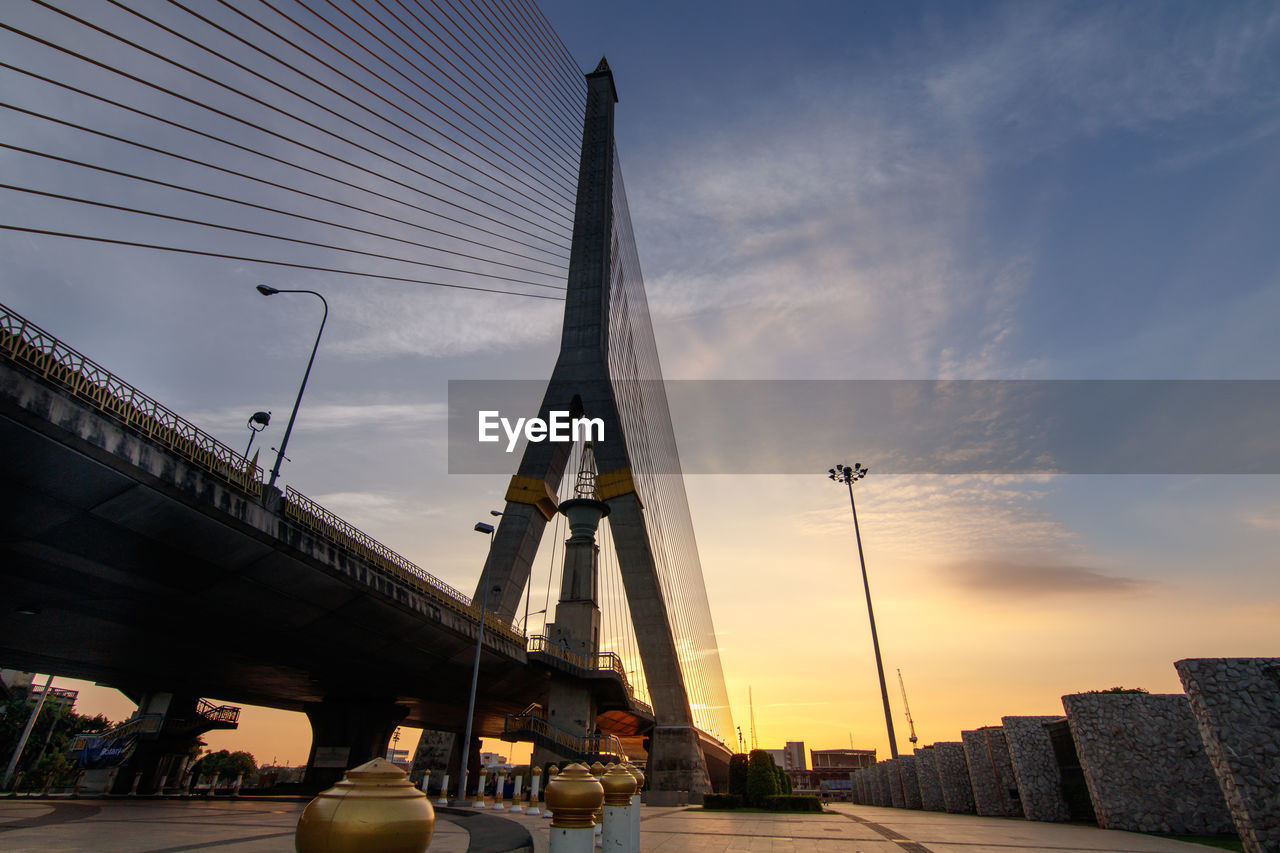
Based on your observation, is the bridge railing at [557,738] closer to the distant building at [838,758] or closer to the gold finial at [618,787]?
the gold finial at [618,787]

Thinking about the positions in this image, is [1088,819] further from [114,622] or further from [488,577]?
[114,622]

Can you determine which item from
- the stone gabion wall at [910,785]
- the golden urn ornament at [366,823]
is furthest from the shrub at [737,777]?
the golden urn ornament at [366,823]

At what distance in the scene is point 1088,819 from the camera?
2091 centimetres

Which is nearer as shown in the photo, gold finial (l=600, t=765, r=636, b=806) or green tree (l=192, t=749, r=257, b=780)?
gold finial (l=600, t=765, r=636, b=806)

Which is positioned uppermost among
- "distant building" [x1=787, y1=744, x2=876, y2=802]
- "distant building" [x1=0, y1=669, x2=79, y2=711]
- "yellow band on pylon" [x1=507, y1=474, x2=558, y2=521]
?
"yellow band on pylon" [x1=507, y1=474, x2=558, y2=521]

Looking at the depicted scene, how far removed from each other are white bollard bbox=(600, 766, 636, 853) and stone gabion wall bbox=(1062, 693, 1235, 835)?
714 inches

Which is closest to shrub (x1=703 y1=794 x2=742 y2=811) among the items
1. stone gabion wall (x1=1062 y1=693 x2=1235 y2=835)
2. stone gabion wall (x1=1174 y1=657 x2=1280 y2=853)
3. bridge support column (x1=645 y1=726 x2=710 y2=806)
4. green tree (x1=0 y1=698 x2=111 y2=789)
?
bridge support column (x1=645 y1=726 x2=710 y2=806)

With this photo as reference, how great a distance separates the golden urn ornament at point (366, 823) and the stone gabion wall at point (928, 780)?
3761cm

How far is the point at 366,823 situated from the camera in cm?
193

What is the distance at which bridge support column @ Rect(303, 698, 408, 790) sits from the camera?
3197cm

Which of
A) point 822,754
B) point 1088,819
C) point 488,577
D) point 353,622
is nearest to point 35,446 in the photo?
point 353,622

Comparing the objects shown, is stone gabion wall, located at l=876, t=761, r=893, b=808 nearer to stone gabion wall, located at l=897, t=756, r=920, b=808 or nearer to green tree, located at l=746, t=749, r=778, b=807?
stone gabion wall, located at l=897, t=756, r=920, b=808

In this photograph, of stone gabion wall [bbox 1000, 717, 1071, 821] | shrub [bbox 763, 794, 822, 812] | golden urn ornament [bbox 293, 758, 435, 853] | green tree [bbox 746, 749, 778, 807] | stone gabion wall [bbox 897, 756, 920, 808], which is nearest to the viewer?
golden urn ornament [bbox 293, 758, 435, 853]

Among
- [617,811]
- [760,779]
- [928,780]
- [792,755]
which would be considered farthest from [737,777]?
[792,755]
